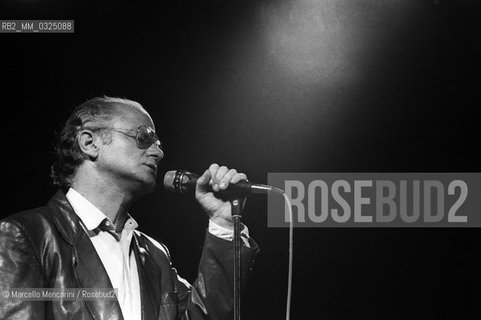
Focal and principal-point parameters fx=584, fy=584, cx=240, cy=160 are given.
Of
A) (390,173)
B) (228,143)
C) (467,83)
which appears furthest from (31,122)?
(467,83)

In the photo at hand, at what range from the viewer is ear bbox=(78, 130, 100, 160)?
2.18m

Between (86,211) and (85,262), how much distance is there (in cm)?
24

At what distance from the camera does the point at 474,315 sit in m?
2.96

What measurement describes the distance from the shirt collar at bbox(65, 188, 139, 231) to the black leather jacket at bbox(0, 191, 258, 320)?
0.08 metres

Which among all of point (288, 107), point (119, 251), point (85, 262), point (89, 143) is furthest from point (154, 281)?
point (288, 107)

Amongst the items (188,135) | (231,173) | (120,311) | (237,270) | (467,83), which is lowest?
(120,311)

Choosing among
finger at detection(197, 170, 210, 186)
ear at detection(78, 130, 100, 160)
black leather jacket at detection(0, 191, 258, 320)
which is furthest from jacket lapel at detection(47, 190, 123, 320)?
finger at detection(197, 170, 210, 186)

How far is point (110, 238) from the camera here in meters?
2.07

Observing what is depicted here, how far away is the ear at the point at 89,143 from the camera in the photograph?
2.18 metres

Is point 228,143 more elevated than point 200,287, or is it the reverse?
point 228,143

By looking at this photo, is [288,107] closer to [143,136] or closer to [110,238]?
[143,136]

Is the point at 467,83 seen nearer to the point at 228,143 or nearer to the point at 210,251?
the point at 228,143

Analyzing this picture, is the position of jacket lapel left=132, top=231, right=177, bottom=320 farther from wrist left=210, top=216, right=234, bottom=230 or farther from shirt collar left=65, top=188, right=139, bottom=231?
wrist left=210, top=216, right=234, bottom=230

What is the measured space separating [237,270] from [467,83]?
1.90m
